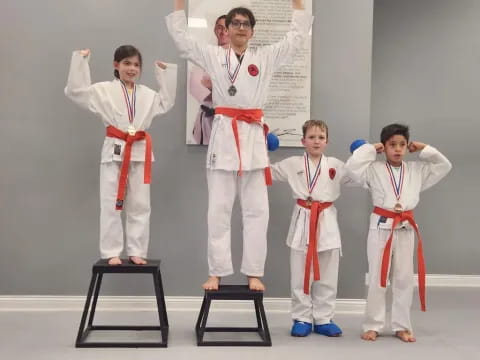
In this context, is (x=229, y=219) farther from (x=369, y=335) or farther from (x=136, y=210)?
(x=369, y=335)

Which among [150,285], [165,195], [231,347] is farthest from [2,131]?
[231,347]

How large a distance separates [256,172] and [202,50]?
756mm

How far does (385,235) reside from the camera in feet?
9.61

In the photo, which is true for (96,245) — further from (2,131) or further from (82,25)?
(82,25)

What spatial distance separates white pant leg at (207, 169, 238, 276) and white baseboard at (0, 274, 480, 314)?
69cm

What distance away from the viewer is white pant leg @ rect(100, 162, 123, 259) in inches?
115

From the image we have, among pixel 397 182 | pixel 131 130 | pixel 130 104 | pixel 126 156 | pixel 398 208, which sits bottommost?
pixel 398 208

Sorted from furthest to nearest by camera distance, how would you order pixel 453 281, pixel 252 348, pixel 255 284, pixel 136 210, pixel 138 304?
1. pixel 453 281
2. pixel 138 304
3. pixel 136 210
4. pixel 255 284
5. pixel 252 348

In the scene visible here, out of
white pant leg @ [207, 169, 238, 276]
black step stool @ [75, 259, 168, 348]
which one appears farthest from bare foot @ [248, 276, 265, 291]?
black step stool @ [75, 259, 168, 348]

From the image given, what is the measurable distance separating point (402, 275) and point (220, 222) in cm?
106

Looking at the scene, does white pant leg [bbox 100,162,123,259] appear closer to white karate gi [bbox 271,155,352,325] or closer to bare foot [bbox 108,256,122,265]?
bare foot [bbox 108,256,122,265]

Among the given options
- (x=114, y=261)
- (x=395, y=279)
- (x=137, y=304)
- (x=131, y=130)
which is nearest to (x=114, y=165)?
(x=131, y=130)

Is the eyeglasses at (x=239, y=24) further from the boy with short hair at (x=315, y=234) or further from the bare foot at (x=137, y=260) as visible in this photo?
the bare foot at (x=137, y=260)

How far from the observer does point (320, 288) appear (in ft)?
10.0
